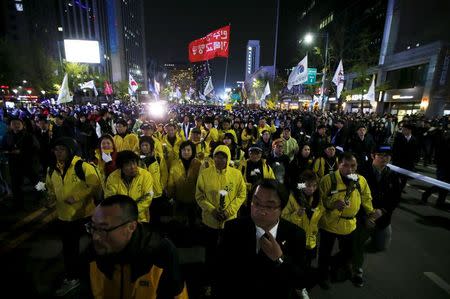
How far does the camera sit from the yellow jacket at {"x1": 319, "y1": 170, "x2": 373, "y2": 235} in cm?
352

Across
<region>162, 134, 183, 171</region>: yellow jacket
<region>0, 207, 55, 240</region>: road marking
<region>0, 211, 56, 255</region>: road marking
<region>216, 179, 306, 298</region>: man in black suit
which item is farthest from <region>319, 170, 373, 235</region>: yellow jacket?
<region>0, 207, 55, 240</region>: road marking

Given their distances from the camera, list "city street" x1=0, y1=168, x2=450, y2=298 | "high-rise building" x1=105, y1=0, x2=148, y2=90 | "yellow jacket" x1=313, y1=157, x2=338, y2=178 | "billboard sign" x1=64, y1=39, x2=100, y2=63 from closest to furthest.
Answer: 1. "city street" x1=0, y1=168, x2=450, y2=298
2. "yellow jacket" x1=313, y1=157, x2=338, y2=178
3. "billboard sign" x1=64, y1=39, x2=100, y2=63
4. "high-rise building" x1=105, y1=0, x2=148, y2=90

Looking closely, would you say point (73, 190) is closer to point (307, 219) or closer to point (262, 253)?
point (262, 253)

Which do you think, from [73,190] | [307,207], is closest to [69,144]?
[73,190]

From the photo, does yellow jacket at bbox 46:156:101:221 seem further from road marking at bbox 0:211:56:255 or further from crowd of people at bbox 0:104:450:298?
road marking at bbox 0:211:56:255

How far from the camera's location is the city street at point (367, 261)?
365 centimetres

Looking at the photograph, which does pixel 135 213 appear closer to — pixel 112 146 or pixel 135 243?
pixel 135 243

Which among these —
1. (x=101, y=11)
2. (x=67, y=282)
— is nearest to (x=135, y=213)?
(x=67, y=282)

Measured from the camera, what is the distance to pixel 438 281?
3938 mm

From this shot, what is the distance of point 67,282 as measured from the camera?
140 inches

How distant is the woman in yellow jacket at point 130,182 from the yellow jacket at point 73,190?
0.29 metres

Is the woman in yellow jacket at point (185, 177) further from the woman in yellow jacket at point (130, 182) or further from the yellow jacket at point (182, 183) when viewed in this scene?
the woman in yellow jacket at point (130, 182)

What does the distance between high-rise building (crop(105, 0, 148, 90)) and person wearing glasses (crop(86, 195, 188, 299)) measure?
12658 cm

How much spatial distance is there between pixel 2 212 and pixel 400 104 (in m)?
35.4
